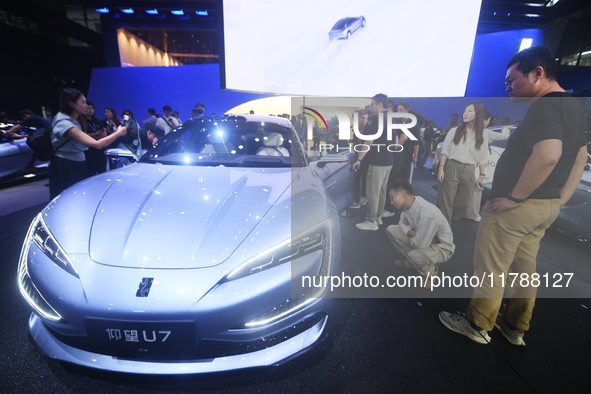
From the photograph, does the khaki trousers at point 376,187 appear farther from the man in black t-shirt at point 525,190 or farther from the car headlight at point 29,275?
the car headlight at point 29,275

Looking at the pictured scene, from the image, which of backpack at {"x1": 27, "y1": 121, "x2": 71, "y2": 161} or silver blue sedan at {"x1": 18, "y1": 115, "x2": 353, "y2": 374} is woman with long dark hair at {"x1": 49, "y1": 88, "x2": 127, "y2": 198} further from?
silver blue sedan at {"x1": 18, "y1": 115, "x2": 353, "y2": 374}

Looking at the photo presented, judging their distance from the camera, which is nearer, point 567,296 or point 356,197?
point 567,296

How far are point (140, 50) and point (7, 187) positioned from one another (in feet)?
36.8

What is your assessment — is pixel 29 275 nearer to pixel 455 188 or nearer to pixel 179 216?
pixel 179 216

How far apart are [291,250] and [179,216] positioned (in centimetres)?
54

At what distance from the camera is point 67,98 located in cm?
229

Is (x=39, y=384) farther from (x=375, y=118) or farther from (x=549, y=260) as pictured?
(x=549, y=260)

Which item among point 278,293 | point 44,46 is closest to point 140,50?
point 44,46

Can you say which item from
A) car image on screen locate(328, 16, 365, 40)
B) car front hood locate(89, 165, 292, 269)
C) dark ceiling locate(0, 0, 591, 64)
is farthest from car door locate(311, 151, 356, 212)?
dark ceiling locate(0, 0, 591, 64)

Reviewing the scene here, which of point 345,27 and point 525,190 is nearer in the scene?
point 525,190

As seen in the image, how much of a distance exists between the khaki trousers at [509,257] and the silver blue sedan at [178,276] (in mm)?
844

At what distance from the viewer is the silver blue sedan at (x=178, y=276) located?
3.18ft

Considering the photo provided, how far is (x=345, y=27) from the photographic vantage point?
17.5ft

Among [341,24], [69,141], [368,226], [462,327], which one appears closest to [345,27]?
[341,24]
